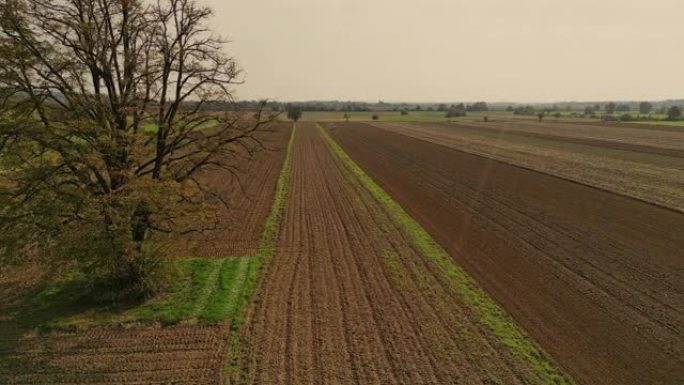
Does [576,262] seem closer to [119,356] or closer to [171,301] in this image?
[171,301]

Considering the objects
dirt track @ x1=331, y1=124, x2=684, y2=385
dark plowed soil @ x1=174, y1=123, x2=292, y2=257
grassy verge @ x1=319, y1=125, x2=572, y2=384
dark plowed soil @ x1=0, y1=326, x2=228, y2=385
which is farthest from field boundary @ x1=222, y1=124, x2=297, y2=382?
dirt track @ x1=331, y1=124, x2=684, y2=385

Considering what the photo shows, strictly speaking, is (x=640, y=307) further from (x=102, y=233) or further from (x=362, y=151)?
(x=362, y=151)

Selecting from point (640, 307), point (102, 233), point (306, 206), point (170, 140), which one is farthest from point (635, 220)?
point (102, 233)

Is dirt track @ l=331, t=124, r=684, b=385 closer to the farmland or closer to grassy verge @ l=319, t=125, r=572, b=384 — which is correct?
the farmland

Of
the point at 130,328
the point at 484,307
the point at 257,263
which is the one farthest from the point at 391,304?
the point at 130,328

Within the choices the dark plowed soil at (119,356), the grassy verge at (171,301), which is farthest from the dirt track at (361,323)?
the dark plowed soil at (119,356)
